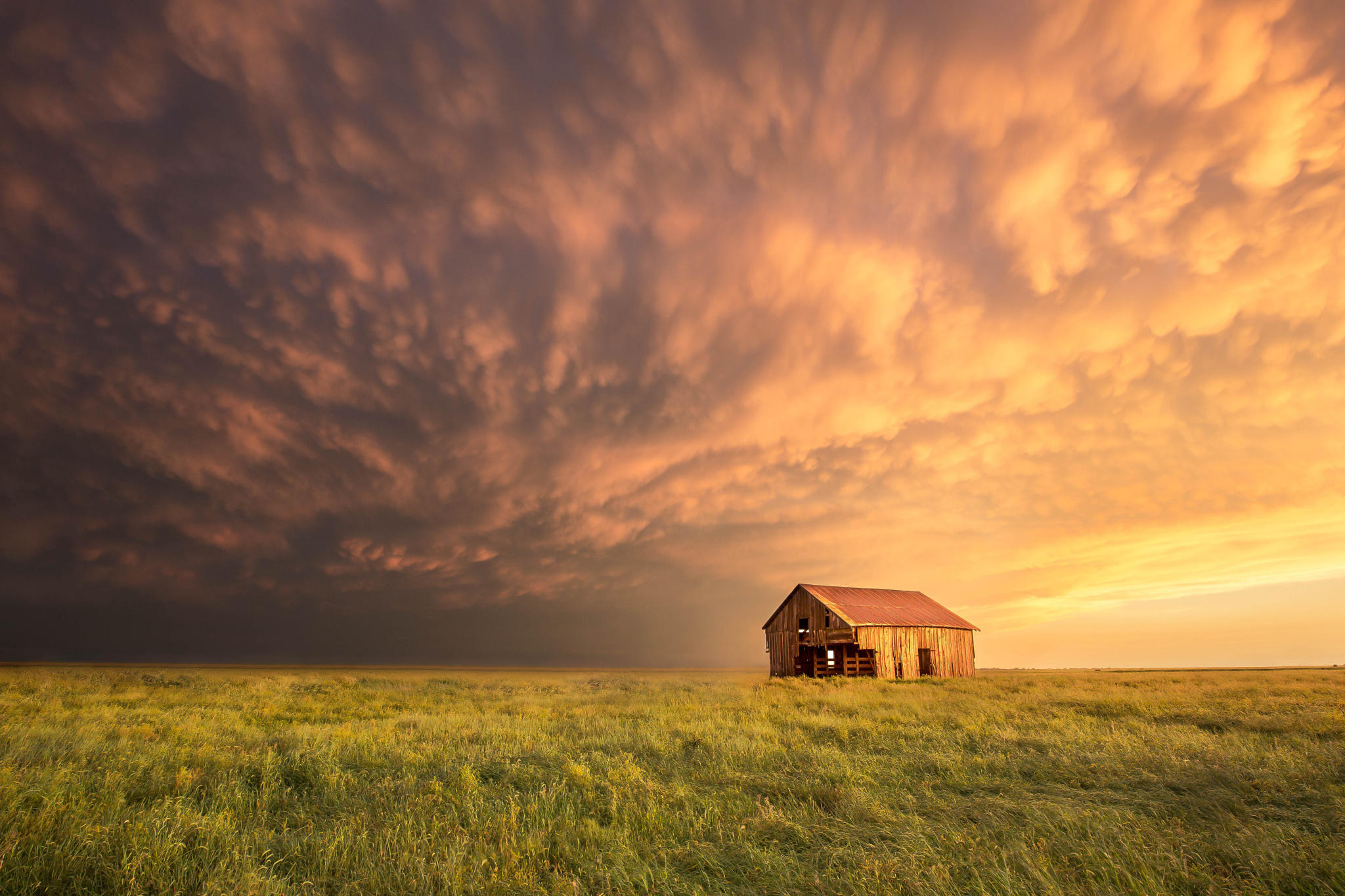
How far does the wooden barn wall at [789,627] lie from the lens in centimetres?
4397

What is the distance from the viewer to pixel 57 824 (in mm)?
7367

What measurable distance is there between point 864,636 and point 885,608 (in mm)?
5718

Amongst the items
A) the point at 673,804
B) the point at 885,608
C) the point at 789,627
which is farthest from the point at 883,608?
the point at 673,804

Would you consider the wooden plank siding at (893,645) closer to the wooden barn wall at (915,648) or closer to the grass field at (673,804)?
the wooden barn wall at (915,648)

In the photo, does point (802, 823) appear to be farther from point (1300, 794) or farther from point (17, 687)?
point (17, 687)

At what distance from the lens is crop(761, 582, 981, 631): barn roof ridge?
42.3 metres

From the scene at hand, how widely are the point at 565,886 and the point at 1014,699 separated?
2423cm

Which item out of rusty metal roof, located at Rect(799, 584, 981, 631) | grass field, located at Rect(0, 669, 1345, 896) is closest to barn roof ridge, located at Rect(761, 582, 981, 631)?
rusty metal roof, located at Rect(799, 584, 981, 631)

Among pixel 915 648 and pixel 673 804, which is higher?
pixel 915 648

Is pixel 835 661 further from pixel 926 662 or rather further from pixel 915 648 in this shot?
pixel 926 662

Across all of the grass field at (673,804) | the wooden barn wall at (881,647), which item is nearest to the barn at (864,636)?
the wooden barn wall at (881,647)

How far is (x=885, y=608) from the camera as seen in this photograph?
45906 millimetres

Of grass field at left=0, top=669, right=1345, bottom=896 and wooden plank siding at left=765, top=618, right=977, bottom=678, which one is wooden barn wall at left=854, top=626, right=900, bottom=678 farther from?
grass field at left=0, top=669, right=1345, bottom=896

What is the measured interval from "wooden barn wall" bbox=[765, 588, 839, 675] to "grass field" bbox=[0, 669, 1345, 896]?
2585 centimetres
